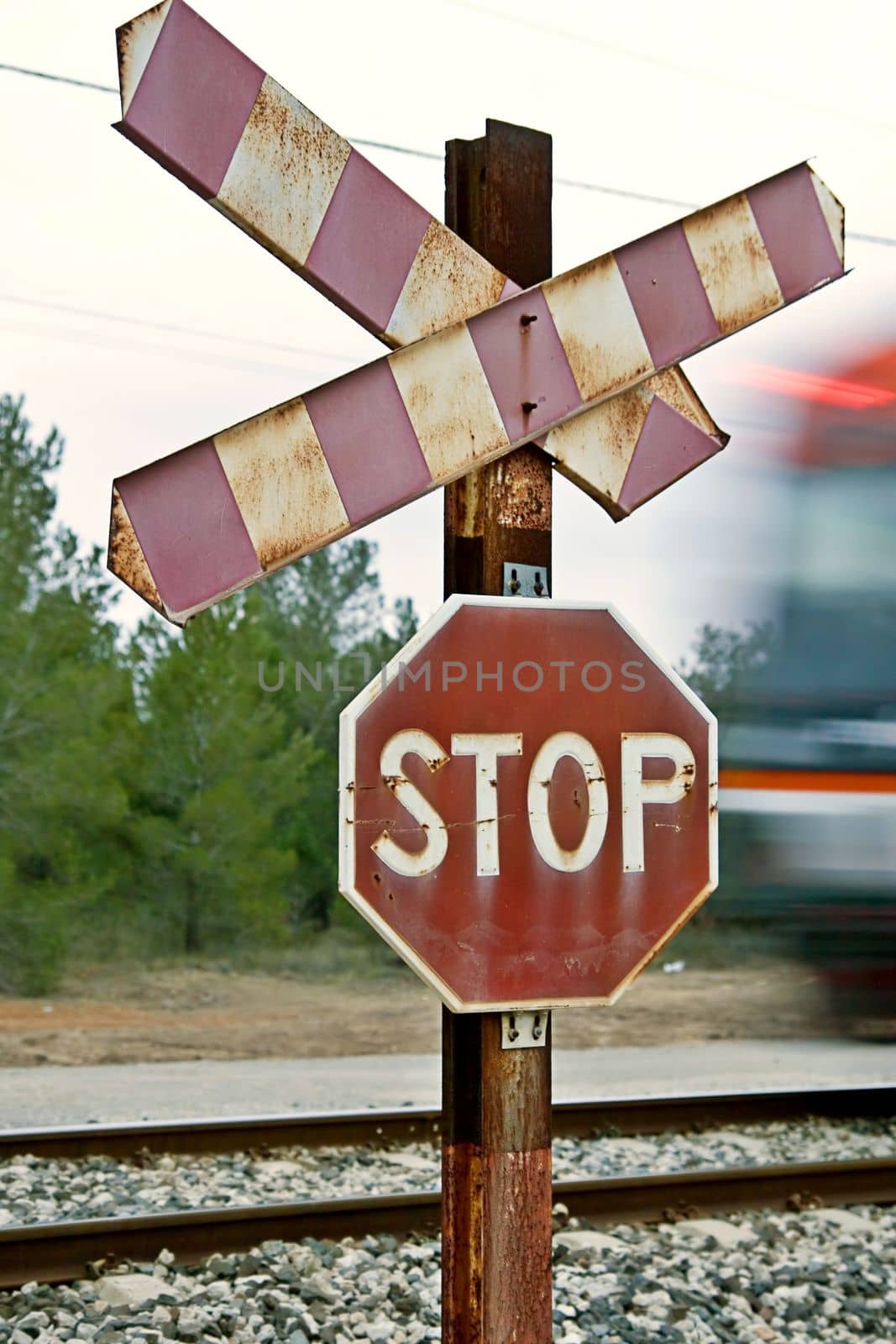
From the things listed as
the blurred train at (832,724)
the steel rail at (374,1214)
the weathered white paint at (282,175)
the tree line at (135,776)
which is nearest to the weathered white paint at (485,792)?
the weathered white paint at (282,175)

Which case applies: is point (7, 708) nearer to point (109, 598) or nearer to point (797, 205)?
point (109, 598)

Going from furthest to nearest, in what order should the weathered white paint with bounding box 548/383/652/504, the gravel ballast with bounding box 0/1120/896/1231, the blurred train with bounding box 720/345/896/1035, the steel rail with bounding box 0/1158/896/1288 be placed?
the blurred train with bounding box 720/345/896/1035 < the gravel ballast with bounding box 0/1120/896/1231 < the steel rail with bounding box 0/1158/896/1288 < the weathered white paint with bounding box 548/383/652/504

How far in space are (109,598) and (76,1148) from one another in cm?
1213

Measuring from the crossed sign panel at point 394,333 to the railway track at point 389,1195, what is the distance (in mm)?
3266

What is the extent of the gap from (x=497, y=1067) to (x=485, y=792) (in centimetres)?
42

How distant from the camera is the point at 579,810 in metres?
2.15

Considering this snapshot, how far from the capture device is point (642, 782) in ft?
7.24

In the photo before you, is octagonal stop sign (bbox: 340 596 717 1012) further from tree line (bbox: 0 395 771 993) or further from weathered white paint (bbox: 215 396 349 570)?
tree line (bbox: 0 395 771 993)

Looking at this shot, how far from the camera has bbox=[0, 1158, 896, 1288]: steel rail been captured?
14.9ft

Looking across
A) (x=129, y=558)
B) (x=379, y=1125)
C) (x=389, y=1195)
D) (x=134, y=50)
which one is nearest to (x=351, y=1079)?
(x=379, y=1125)

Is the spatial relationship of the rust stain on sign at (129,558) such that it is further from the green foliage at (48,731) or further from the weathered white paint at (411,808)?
the green foliage at (48,731)

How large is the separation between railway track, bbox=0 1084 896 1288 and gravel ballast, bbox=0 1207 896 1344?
140 millimetres

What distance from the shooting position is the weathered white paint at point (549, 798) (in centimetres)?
213

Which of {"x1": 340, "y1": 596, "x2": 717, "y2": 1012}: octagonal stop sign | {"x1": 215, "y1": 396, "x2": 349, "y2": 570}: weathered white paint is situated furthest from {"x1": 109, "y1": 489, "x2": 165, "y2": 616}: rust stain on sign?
{"x1": 340, "y1": 596, "x2": 717, "y2": 1012}: octagonal stop sign
